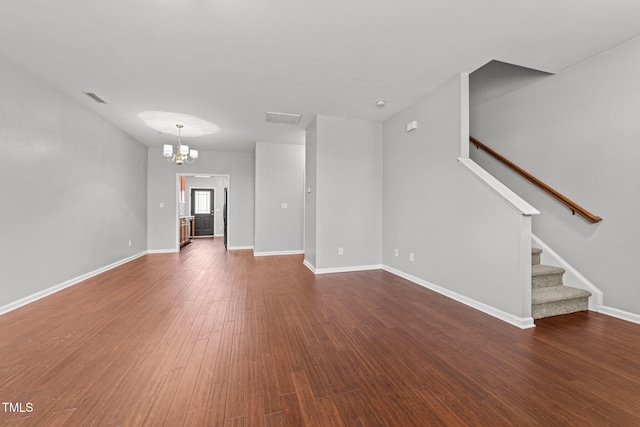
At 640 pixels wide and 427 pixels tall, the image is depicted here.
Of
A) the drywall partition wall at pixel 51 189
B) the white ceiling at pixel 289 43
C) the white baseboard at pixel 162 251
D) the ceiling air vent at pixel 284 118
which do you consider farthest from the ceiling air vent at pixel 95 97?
the white baseboard at pixel 162 251

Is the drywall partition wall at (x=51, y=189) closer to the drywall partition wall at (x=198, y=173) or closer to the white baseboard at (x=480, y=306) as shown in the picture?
the drywall partition wall at (x=198, y=173)

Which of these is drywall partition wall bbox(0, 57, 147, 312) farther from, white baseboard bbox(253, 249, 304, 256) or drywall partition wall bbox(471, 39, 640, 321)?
drywall partition wall bbox(471, 39, 640, 321)

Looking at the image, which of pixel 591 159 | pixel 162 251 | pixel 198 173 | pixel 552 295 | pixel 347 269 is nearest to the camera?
pixel 552 295

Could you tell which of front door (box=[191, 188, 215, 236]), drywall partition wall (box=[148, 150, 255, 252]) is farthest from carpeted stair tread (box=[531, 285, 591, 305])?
front door (box=[191, 188, 215, 236])

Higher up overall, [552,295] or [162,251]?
[552,295]

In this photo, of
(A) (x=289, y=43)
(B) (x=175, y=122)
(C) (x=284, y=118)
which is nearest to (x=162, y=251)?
(B) (x=175, y=122)

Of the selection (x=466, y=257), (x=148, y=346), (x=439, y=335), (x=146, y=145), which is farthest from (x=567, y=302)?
(x=146, y=145)

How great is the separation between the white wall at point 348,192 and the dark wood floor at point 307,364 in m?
1.50

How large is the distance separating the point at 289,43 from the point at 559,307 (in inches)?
154

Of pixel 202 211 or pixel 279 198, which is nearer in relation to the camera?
pixel 279 198

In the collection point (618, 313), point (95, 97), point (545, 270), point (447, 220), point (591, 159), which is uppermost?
point (95, 97)

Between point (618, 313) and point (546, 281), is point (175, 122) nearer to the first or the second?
point (546, 281)

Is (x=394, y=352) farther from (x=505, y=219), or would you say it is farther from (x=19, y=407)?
(x=19, y=407)

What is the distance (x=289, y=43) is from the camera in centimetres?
256
